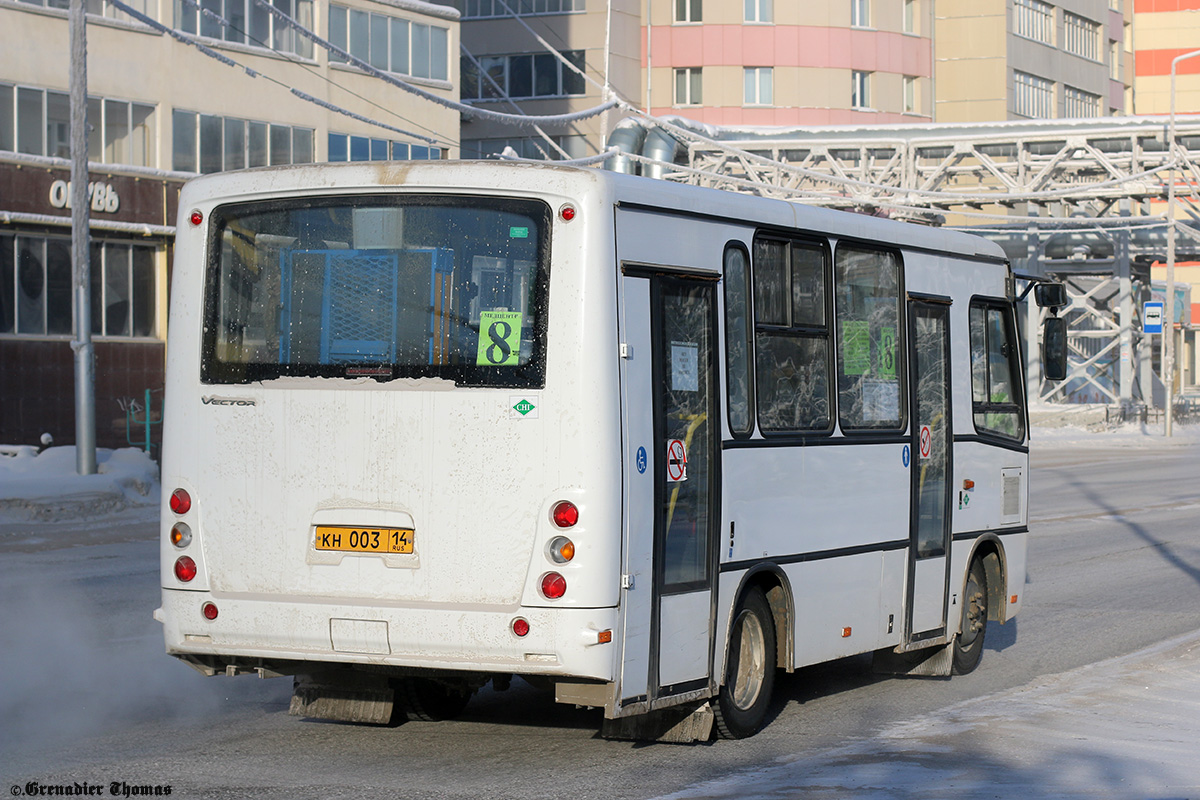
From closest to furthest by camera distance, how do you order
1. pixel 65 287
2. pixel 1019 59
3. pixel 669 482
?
1. pixel 669 482
2. pixel 65 287
3. pixel 1019 59

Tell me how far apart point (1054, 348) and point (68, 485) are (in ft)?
52.5

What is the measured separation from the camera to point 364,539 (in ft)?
24.2

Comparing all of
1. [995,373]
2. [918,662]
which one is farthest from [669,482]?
[995,373]

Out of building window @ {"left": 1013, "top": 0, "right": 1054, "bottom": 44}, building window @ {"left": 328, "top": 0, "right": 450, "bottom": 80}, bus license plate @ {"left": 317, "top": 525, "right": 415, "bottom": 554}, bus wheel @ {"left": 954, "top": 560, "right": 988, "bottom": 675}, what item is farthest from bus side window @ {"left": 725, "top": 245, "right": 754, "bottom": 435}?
building window @ {"left": 1013, "top": 0, "right": 1054, "bottom": 44}

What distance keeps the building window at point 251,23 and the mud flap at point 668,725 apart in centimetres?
3260

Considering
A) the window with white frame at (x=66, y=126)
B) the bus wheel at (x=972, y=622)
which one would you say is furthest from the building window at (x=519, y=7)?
the bus wheel at (x=972, y=622)

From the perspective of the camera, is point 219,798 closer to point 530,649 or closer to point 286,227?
point 530,649

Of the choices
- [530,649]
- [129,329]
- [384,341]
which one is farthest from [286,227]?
[129,329]

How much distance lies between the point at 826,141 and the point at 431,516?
41.3 metres

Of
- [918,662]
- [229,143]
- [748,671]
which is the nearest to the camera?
[748,671]

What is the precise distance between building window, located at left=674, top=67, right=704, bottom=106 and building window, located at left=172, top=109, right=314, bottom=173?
115 ft

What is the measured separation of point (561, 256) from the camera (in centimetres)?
723

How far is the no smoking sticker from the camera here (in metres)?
7.61

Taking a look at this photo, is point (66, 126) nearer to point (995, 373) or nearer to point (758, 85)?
point (995, 373)
